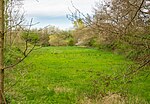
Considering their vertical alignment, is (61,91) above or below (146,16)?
below

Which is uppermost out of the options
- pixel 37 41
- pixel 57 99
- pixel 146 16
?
pixel 146 16

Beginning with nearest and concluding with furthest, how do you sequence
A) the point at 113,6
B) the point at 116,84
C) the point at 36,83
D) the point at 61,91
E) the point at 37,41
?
Result: the point at 37,41 → the point at 113,6 → the point at 61,91 → the point at 116,84 → the point at 36,83

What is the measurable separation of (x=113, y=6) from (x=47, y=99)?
16.5 feet

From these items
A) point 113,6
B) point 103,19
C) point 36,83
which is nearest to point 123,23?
point 103,19

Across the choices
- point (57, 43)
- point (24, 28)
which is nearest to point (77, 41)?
point (57, 43)

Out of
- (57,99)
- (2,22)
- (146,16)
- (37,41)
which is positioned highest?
(146,16)

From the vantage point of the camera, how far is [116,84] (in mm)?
14453

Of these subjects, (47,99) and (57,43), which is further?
(57,43)

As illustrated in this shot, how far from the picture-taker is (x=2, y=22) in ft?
8.23

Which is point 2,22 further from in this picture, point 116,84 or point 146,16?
point 116,84

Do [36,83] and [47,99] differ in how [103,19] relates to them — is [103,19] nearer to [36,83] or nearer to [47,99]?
[47,99]

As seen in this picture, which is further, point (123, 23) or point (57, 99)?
point (57, 99)

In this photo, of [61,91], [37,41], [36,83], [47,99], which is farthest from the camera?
[36,83]

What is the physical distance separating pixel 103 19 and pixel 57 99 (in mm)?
5268
